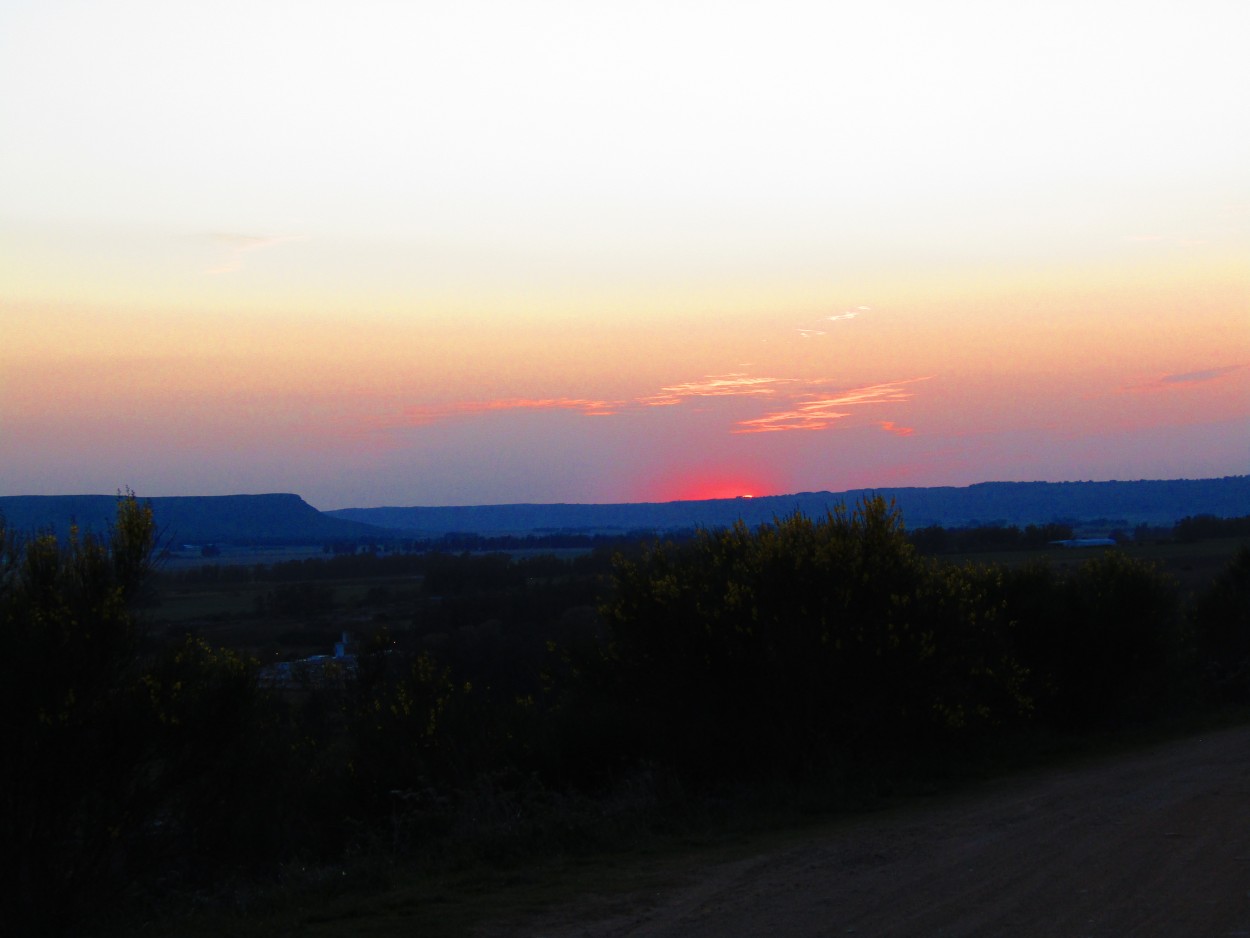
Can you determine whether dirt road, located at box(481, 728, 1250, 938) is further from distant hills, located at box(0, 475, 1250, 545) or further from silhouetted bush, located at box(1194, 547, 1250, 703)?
distant hills, located at box(0, 475, 1250, 545)

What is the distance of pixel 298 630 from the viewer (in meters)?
59.2

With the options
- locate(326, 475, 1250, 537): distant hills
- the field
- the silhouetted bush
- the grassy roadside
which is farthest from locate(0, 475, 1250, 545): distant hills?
the grassy roadside

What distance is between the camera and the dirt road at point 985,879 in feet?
26.2

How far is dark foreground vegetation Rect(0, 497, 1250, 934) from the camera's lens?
1078cm

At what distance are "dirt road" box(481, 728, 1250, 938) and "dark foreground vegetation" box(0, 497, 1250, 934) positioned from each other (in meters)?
2.13

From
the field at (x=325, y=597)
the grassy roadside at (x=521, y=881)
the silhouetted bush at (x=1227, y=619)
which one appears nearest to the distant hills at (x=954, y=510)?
the field at (x=325, y=597)

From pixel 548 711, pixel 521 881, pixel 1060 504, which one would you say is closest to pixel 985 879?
pixel 521 881

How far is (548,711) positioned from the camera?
19000mm

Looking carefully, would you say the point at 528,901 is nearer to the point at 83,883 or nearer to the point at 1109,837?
the point at 83,883

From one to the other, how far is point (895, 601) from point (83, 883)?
1039 cm

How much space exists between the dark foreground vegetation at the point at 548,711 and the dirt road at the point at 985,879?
2127mm

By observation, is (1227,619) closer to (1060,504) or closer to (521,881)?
(521,881)

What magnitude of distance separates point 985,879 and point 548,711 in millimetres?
10629

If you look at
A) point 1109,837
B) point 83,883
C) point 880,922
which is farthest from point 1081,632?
point 83,883
